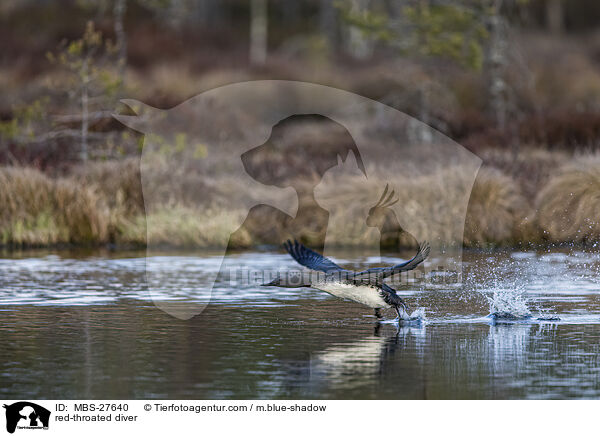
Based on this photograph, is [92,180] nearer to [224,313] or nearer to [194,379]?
[224,313]

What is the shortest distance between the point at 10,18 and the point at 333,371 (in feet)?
121

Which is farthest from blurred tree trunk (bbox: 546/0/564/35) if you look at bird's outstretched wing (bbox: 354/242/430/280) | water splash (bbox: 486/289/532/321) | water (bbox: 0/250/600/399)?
bird's outstretched wing (bbox: 354/242/430/280)

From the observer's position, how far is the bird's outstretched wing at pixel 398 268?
1010 centimetres

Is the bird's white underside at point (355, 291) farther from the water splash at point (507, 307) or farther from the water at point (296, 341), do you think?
the water splash at point (507, 307)

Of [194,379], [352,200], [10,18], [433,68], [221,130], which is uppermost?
[10,18]

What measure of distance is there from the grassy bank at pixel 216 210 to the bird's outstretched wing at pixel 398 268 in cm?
864

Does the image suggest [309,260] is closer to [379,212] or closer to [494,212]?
[494,212]

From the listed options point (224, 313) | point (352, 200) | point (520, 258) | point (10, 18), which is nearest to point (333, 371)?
point (224, 313)

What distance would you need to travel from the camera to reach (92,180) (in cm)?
2112

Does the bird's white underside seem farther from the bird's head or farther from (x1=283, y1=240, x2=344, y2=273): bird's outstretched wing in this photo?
the bird's head

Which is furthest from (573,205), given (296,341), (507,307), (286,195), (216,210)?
(296,341)

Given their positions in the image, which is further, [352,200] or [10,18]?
[10,18]
